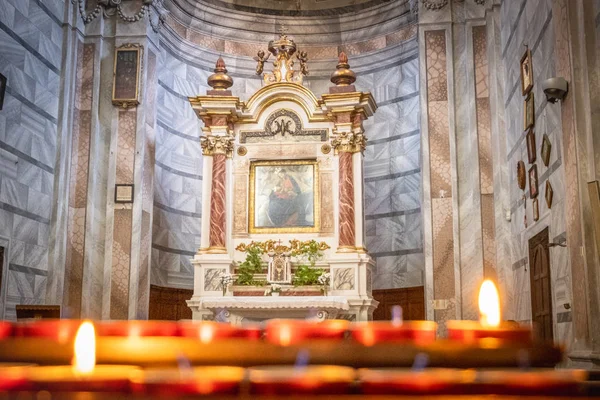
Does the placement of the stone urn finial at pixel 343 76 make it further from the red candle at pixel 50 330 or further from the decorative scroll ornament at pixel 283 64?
the red candle at pixel 50 330

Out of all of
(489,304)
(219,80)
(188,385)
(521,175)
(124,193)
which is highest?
(219,80)

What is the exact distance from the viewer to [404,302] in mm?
15156

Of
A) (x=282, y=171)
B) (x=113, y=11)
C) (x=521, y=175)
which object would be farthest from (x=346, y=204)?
(x=113, y=11)

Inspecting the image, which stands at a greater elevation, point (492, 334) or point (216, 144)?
point (216, 144)

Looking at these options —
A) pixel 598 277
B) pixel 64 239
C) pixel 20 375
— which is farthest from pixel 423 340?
pixel 64 239

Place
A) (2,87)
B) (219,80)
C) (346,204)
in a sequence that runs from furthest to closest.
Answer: (219,80) → (346,204) → (2,87)

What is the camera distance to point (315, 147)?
12891mm

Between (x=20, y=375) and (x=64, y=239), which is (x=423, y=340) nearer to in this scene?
(x=20, y=375)

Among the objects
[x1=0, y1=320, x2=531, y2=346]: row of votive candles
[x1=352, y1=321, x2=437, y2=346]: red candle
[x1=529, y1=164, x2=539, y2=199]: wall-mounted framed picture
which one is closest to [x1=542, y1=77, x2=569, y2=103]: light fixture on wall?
[x1=529, y1=164, x2=539, y2=199]: wall-mounted framed picture

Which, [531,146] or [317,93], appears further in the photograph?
[317,93]

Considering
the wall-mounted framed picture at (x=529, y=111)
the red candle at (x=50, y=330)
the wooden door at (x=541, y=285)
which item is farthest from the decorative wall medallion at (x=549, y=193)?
the red candle at (x=50, y=330)

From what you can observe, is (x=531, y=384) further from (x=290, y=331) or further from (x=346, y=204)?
(x=346, y=204)

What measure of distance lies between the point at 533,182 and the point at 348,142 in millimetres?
3363

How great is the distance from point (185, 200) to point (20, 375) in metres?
14.3
